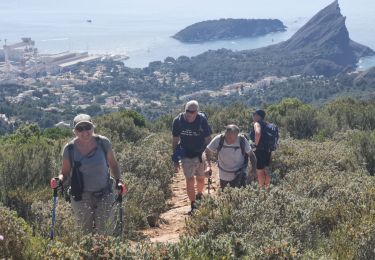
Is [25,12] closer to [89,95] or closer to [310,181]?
[89,95]

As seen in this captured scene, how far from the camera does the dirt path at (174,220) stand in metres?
5.32

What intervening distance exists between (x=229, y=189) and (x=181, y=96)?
223 ft

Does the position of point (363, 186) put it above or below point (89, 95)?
above

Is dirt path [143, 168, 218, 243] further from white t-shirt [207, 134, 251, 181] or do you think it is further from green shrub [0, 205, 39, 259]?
green shrub [0, 205, 39, 259]

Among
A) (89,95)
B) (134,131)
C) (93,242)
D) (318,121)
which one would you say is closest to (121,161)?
(93,242)

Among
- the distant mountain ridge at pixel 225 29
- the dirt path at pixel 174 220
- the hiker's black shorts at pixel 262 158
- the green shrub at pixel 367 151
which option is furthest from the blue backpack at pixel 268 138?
the distant mountain ridge at pixel 225 29

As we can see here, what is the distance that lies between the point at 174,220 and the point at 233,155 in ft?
3.63

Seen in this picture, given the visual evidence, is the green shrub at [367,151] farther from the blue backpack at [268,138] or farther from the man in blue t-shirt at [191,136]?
the man in blue t-shirt at [191,136]

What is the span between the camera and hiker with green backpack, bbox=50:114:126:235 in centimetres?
434

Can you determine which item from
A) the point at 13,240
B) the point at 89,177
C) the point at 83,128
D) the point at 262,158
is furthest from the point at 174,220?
the point at 13,240

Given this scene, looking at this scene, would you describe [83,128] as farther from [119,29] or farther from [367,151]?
[119,29]

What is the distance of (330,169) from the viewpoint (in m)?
6.91

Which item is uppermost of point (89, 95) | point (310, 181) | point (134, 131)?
point (310, 181)

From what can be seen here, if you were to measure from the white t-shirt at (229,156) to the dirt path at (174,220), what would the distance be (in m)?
0.70
